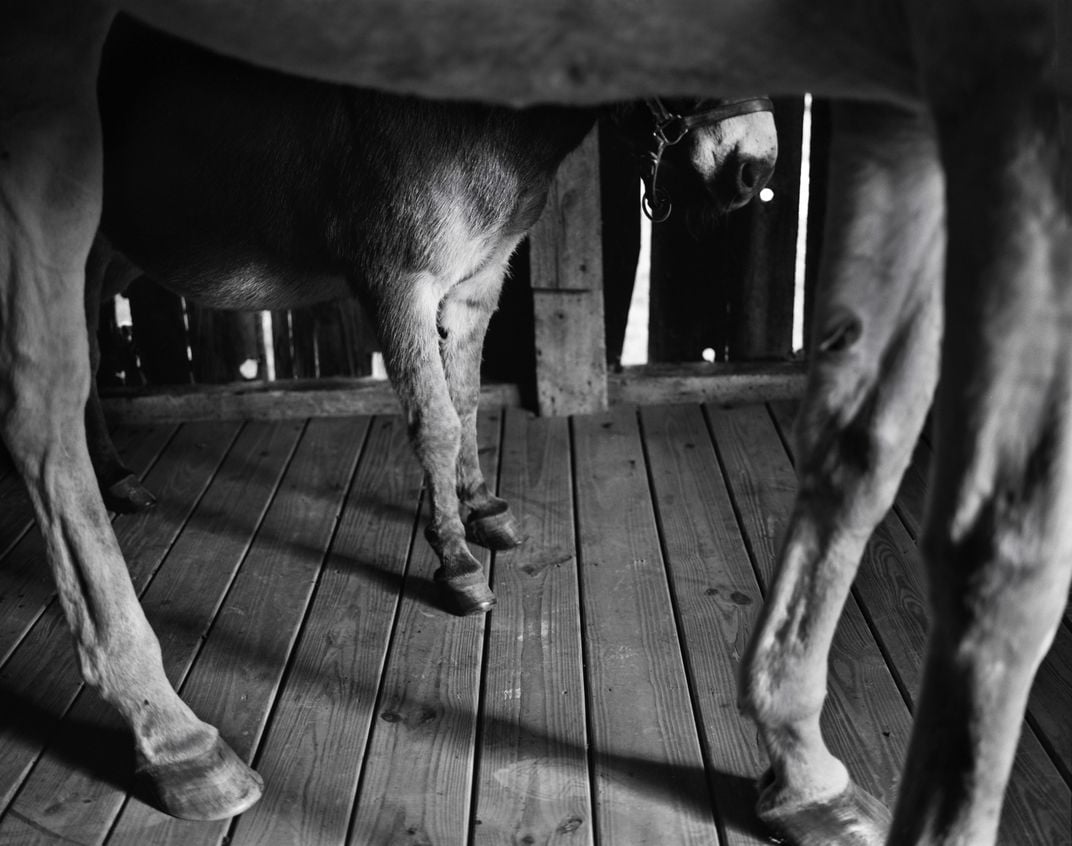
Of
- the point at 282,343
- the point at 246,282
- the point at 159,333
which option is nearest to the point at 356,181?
the point at 246,282

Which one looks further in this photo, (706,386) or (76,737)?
(706,386)

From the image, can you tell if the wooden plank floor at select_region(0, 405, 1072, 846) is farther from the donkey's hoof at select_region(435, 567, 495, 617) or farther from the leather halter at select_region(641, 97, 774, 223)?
the leather halter at select_region(641, 97, 774, 223)

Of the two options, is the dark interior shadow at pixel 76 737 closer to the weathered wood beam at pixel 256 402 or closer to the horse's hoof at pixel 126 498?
the horse's hoof at pixel 126 498

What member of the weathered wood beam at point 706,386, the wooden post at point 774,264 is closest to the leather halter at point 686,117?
the wooden post at point 774,264

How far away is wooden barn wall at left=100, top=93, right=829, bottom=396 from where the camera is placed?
327 centimetres

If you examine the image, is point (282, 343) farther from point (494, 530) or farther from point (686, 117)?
point (686, 117)

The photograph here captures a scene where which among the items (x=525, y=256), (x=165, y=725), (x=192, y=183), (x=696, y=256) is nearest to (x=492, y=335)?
(x=525, y=256)

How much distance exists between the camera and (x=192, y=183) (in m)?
2.25

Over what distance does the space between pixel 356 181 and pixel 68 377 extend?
2.63ft

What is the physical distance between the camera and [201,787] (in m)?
1.73

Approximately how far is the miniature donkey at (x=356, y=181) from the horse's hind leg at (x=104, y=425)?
0.37 metres

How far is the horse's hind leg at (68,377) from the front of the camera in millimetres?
1467

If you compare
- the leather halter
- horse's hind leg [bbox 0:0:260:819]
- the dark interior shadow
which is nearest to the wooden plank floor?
the dark interior shadow

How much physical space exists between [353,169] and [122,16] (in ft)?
1.98
